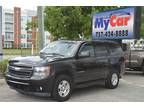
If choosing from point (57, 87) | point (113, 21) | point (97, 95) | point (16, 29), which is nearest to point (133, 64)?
point (113, 21)

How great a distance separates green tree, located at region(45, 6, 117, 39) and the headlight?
41.9 ft

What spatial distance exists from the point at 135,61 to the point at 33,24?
1860cm

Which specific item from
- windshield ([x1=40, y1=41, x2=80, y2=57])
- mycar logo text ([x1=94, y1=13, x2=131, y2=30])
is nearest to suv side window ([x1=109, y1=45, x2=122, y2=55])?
windshield ([x1=40, y1=41, x2=80, y2=57])

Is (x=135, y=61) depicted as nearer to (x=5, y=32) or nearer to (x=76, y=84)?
(x=76, y=84)

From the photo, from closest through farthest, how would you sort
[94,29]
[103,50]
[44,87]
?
1. [44,87]
2. [103,50]
3. [94,29]

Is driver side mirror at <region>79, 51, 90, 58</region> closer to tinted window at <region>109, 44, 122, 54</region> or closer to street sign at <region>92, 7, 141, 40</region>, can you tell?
tinted window at <region>109, 44, 122, 54</region>

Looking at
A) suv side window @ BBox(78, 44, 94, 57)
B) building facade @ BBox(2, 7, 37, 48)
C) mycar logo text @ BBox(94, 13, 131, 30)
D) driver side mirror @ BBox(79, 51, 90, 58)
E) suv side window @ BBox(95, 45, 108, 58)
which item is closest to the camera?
Answer: driver side mirror @ BBox(79, 51, 90, 58)

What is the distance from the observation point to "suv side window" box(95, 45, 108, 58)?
9.91 metres

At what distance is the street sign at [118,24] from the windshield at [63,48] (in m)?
5.90

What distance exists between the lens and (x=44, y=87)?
7.88 m

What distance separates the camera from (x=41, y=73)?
7.93 m

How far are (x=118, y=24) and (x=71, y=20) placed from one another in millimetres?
5754

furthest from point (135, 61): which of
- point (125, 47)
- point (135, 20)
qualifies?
point (135, 20)

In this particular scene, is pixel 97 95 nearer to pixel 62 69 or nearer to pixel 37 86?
pixel 62 69
